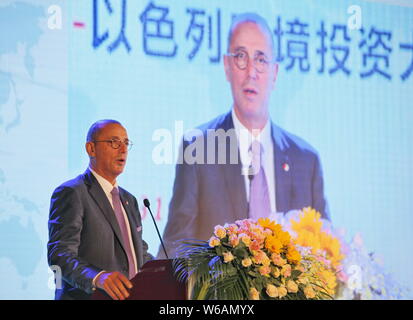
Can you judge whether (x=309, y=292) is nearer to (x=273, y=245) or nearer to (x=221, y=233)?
(x=273, y=245)

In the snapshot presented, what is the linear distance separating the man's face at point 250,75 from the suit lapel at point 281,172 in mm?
211

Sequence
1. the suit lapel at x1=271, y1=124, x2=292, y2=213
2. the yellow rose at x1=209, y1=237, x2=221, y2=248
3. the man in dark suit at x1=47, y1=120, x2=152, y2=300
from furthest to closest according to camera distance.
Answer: the suit lapel at x1=271, y1=124, x2=292, y2=213 < the man in dark suit at x1=47, y1=120, x2=152, y2=300 < the yellow rose at x1=209, y1=237, x2=221, y2=248

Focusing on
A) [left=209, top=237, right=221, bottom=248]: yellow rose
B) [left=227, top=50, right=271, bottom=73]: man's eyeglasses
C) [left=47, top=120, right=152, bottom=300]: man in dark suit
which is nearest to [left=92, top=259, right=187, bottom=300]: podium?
[left=209, top=237, right=221, bottom=248]: yellow rose

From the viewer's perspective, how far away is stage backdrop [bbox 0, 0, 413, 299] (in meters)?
4.28

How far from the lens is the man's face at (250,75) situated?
16.2ft

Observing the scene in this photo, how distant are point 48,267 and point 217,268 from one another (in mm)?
2265

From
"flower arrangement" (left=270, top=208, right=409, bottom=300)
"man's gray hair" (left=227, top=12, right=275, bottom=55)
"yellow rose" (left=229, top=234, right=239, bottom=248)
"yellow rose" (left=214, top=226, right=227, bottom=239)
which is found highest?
"man's gray hair" (left=227, top=12, right=275, bottom=55)

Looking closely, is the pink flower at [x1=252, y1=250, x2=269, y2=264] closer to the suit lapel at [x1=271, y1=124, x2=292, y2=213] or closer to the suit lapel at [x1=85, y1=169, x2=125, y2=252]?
the suit lapel at [x1=85, y1=169, x2=125, y2=252]

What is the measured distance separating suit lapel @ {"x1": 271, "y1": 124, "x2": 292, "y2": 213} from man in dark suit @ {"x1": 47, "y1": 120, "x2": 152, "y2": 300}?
1249 mm

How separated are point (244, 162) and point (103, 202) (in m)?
1.37

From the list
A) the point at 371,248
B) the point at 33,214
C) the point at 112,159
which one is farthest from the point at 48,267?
the point at 371,248

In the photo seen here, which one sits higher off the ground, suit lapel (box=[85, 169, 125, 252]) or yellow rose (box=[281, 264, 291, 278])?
suit lapel (box=[85, 169, 125, 252])

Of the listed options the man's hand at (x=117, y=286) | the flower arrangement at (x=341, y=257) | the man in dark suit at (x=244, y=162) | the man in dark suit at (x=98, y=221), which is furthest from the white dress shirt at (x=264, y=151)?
the man's hand at (x=117, y=286)

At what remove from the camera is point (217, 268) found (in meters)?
2.27
